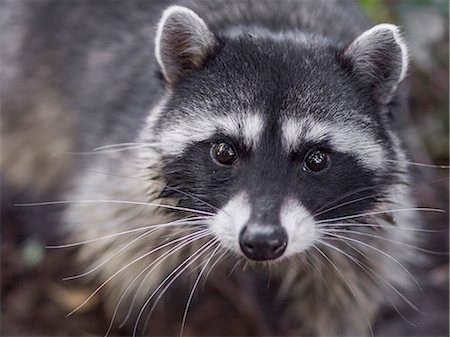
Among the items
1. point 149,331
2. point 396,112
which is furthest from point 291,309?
point 396,112

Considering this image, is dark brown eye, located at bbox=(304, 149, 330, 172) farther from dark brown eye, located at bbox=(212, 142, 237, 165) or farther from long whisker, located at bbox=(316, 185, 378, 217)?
dark brown eye, located at bbox=(212, 142, 237, 165)

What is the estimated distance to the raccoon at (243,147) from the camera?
240 cm

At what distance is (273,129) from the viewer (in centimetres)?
238

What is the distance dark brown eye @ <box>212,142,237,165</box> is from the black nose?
0.85ft

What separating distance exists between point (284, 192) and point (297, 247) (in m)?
0.16

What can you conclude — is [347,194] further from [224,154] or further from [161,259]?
[161,259]

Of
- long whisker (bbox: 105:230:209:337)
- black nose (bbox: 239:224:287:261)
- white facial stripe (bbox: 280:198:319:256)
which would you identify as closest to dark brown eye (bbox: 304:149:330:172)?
white facial stripe (bbox: 280:198:319:256)

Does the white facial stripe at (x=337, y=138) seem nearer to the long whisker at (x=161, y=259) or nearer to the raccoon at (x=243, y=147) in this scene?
the raccoon at (x=243, y=147)

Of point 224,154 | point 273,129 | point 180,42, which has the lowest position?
point 224,154

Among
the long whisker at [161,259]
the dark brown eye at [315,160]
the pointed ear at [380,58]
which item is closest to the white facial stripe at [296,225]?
the dark brown eye at [315,160]

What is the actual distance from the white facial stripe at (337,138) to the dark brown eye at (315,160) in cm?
4

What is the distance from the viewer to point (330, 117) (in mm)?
2447

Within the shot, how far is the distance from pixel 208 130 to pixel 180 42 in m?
0.31

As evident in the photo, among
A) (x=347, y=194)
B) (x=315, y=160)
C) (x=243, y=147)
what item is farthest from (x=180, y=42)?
(x=347, y=194)
